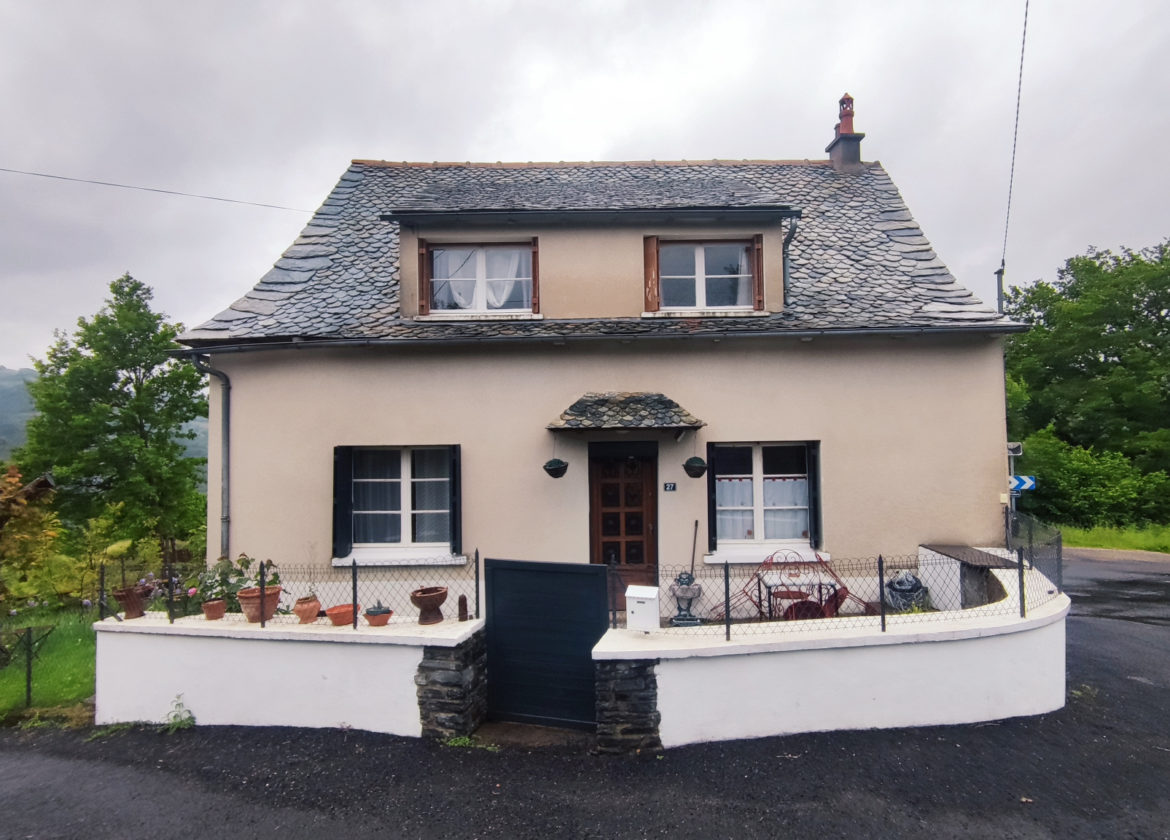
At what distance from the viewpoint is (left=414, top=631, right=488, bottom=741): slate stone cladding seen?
17.9 ft

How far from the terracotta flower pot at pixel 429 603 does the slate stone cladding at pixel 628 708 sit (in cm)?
179

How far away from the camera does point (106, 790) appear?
16.3 feet

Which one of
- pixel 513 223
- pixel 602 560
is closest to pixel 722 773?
pixel 602 560

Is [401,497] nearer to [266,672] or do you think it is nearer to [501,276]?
[266,672]

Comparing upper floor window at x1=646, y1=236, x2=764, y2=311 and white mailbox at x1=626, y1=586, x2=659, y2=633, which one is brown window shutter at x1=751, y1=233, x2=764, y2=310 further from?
white mailbox at x1=626, y1=586, x2=659, y2=633

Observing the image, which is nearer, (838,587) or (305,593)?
(838,587)

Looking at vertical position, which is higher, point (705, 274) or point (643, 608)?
point (705, 274)

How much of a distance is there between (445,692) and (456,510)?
3.25 meters

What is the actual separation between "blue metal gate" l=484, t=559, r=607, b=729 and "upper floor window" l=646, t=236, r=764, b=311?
16.4 ft

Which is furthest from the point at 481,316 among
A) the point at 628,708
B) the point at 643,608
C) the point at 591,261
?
the point at 628,708

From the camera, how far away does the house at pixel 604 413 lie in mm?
8492

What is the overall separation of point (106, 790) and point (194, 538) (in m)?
13.7

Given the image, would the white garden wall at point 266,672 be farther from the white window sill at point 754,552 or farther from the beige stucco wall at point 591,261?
the beige stucco wall at point 591,261

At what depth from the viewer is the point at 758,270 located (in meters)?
9.03
